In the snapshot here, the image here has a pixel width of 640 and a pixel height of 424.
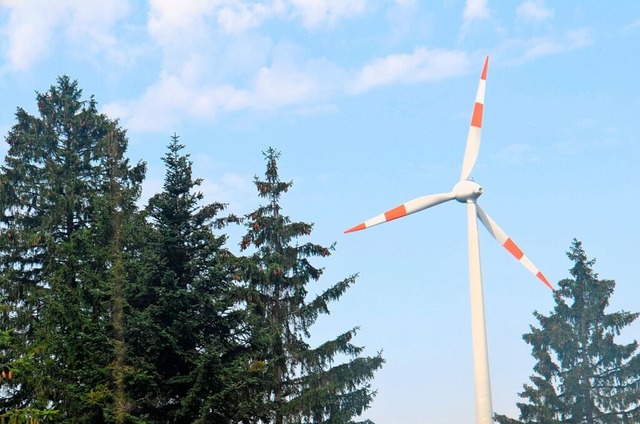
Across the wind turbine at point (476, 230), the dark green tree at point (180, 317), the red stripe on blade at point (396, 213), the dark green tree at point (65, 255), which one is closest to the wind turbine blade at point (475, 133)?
the wind turbine at point (476, 230)

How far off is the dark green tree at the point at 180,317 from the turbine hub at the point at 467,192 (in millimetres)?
9905

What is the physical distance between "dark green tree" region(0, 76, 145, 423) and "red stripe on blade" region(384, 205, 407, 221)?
1081cm

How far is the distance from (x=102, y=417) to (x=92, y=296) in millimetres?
4492

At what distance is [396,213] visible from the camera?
38469mm

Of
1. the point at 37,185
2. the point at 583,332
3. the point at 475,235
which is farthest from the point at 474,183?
the point at 583,332

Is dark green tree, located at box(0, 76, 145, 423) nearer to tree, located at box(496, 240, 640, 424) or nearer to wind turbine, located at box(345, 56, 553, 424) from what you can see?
wind turbine, located at box(345, 56, 553, 424)

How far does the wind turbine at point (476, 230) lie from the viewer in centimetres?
3328

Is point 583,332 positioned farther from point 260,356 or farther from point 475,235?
point 260,356

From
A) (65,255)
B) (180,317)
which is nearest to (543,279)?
(180,317)

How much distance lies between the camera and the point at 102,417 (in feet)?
106

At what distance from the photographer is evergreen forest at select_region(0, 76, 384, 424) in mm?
32219

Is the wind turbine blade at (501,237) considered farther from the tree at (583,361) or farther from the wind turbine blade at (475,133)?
the tree at (583,361)

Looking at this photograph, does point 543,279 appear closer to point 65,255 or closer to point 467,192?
point 467,192

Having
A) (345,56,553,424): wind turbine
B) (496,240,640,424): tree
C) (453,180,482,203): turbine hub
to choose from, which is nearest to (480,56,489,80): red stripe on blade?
(345,56,553,424): wind turbine
